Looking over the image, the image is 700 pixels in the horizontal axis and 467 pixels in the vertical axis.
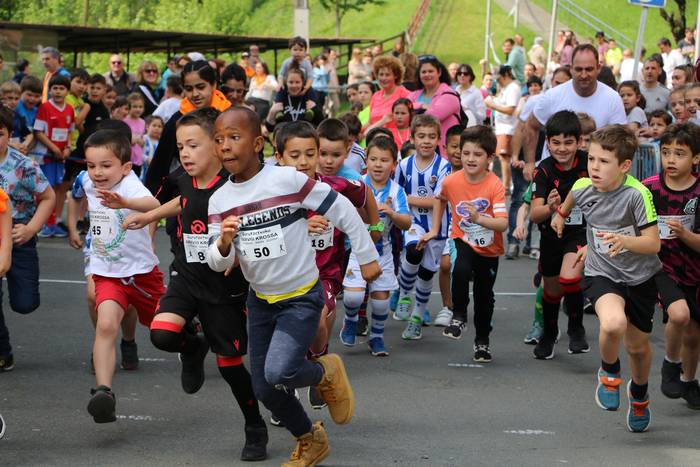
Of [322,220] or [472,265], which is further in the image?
[472,265]

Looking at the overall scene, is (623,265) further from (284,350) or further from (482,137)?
(482,137)

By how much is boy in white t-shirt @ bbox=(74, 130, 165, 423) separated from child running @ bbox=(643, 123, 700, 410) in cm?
306

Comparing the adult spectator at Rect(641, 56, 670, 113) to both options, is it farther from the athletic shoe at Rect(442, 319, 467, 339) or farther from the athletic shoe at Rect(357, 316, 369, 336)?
the athletic shoe at Rect(442, 319, 467, 339)

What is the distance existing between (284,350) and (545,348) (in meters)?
3.62

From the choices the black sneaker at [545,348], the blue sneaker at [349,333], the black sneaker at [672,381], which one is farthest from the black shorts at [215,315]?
the black sneaker at [545,348]

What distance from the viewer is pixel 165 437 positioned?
6.32 meters

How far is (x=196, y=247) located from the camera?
20.0ft

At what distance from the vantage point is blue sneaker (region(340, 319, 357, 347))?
29.2ft

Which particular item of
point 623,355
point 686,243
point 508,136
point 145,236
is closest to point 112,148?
point 145,236

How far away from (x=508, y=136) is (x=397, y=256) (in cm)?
1064

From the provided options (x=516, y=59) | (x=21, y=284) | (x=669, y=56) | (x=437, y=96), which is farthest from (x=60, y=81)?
(x=669, y=56)

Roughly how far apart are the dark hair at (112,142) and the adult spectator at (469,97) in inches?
344

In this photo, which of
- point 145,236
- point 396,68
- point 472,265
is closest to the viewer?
point 145,236

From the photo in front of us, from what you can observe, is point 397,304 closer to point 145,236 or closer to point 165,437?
point 145,236
